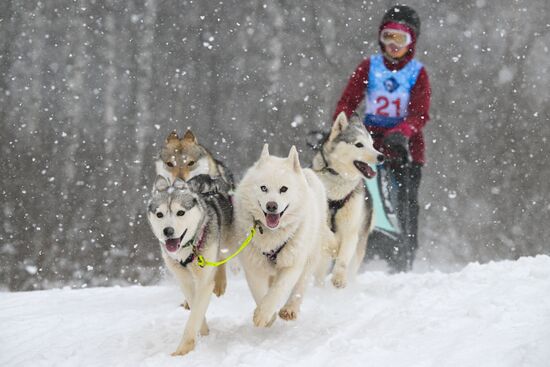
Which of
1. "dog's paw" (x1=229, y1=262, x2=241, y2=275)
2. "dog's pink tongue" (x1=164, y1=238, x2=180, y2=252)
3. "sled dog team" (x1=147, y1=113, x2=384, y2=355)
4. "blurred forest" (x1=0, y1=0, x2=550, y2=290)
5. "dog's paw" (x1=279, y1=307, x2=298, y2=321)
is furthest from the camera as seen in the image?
"blurred forest" (x1=0, y1=0, x2=550, y2=290)

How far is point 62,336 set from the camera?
425 centimetres

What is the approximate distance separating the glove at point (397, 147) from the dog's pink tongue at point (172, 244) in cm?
234

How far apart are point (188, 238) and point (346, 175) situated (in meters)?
1.82

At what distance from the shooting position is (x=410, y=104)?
5789 mm

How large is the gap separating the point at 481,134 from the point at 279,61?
7.33 m

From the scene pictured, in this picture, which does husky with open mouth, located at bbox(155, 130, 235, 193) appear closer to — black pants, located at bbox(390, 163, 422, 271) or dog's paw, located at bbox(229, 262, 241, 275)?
dog's paw, located at bbox(229, 262, 241, 275)

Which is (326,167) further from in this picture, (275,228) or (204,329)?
(204,329)

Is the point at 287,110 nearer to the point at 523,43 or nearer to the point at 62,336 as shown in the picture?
the point at 523,43

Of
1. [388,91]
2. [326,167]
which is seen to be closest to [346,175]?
[326,167]

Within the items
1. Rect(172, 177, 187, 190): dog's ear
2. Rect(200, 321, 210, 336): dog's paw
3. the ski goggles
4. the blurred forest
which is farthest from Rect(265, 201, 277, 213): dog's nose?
the blurred forest

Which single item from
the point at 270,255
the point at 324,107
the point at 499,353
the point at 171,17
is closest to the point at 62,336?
the point at 270,255

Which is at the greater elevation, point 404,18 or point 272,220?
point 404,18

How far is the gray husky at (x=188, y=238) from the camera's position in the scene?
3.70 m

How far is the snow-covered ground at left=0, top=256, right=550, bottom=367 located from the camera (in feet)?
10.7
